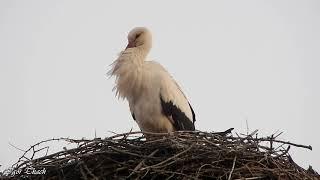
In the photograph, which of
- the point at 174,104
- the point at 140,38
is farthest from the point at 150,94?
the point at 140,38

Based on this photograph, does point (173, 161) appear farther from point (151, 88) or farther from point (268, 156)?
point (151, 88)

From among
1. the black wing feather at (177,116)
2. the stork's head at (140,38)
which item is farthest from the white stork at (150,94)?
the stork's head at (140,38)

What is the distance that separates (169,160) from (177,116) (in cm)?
125

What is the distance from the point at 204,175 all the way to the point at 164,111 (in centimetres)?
123

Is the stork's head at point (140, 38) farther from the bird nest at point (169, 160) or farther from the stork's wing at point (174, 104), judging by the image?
the bird nest at point (169, 160)

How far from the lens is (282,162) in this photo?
14.6 ft

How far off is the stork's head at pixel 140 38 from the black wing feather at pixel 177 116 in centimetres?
71

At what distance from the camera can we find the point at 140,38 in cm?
589

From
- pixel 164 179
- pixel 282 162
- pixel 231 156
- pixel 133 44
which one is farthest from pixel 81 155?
pixel 133 44

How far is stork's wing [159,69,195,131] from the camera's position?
532 cm

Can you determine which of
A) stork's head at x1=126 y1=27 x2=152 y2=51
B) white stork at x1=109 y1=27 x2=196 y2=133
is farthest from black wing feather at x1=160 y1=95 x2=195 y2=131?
stork's head at x1=126 y1=27 x2=152 y2=51

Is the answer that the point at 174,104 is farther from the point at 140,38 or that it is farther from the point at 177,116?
the point at 140,38

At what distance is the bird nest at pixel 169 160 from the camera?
4.19 metres

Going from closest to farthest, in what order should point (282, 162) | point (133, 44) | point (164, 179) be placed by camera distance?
point (164, 179) → point (282, 162) → point (133, 44)
